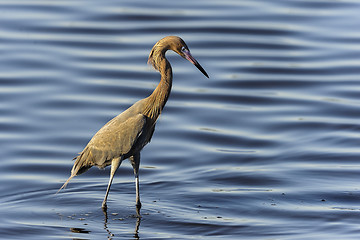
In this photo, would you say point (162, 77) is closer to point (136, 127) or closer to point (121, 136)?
point (136, 127)

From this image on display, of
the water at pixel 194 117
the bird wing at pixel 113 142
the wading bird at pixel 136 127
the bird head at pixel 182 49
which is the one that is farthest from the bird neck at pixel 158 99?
the water at pixel 194 117

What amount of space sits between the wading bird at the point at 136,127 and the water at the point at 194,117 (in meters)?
0.57

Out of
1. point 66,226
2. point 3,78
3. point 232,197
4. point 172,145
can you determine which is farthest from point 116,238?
point 3,78

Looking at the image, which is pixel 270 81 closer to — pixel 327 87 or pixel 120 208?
pixel 327 87

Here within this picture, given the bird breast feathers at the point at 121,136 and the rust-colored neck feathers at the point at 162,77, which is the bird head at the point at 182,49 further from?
the bird breast feathers at the point at 121,136

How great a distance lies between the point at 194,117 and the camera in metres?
12.5

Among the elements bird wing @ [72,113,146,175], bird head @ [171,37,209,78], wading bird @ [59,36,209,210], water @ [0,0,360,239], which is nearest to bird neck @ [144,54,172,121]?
wading bird @ [59,36,209,210]

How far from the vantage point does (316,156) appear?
34.5 feet

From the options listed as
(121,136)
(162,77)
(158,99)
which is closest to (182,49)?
(162,77)

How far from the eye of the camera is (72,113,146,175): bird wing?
27.6 feet

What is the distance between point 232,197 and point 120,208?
1403 millimetres

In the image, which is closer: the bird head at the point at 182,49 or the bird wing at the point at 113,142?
the bird head at the point at 182,49

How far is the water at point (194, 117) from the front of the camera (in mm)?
8289

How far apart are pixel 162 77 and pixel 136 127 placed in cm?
66
